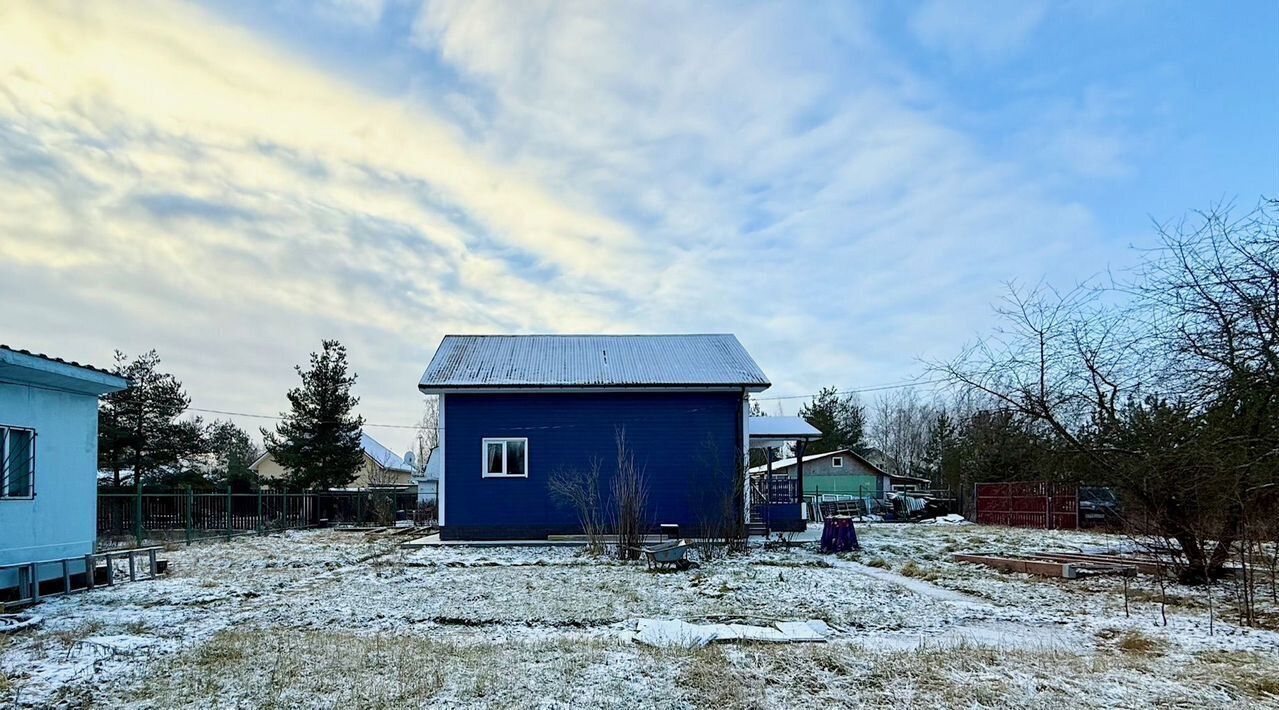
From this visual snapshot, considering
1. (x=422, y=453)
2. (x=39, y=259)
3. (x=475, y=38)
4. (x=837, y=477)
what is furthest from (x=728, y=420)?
(x=422, y=453)

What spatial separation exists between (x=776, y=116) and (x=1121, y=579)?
8732 millimetres

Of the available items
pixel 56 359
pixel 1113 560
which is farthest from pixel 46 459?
pixel 1113 560

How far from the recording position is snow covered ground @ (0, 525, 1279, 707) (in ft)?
18.2

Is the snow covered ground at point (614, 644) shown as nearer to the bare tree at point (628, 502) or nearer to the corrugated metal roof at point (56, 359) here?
the bare tree at point (628, 502)

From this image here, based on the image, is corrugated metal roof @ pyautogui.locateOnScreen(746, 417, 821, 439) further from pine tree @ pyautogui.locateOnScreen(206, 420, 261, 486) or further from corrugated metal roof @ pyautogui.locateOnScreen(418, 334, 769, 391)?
pine tree @ pyautogui.locateOnScreen(206, 420, 261, 486)

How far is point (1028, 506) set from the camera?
26.0 metres

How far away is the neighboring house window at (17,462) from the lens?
9812mm

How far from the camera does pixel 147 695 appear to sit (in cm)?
551

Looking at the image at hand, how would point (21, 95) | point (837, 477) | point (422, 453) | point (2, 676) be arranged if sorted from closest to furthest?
point (2, 676), point (21, 95), point (837, 477), point (422, 453)

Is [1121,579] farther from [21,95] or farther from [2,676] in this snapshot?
[21,95]

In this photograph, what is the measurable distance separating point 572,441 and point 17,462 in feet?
34.6

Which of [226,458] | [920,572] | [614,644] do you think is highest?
[614,644]

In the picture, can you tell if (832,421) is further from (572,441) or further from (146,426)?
(146,426)

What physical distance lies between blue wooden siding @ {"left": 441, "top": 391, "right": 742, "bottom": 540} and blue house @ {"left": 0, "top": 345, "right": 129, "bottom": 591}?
7875mm
